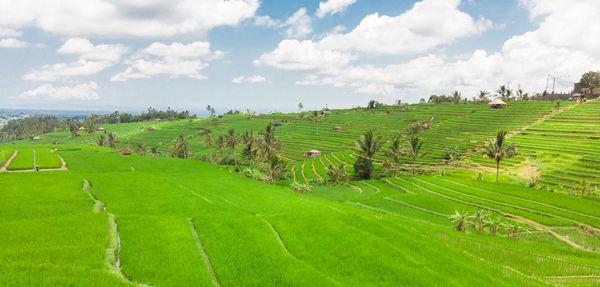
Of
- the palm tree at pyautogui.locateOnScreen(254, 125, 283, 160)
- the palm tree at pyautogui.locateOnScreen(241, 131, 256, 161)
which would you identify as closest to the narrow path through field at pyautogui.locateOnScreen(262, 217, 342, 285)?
the palm tree at pyautogui.locateOnScreen(254, 125, 283, 160)

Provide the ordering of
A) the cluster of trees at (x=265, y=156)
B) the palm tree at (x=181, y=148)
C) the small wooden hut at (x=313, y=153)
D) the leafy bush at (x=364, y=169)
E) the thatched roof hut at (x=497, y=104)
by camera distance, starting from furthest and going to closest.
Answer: the thatched roof hut at (x=497, y=104) → the small wooden hut at (x=313, y=153) → the palm tree at (x=181, y=148) → the leafy bush at (x=364, y=169) → the cluster of trees at (x=265, y=156)

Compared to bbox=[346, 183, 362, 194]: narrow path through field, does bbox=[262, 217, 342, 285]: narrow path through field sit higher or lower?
higher

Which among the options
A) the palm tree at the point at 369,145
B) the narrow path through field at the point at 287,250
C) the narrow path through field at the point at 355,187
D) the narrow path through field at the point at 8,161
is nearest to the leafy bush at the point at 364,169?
the palm tree at the point at 369,145

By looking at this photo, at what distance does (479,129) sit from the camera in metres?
91.8

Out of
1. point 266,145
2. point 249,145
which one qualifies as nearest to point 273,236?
point 266,145

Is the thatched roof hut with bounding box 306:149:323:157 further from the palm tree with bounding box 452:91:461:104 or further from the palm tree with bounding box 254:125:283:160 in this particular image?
the palm tree with bounding box 452:91:461:104

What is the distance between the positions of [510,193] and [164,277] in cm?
4025

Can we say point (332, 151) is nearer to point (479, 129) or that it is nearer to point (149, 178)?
point (479, 129)

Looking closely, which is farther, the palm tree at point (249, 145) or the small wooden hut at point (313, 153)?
the small wooden hut at point (313, 153)

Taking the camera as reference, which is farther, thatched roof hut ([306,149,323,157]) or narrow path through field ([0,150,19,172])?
thatched roof hut ([306,149,323,157])

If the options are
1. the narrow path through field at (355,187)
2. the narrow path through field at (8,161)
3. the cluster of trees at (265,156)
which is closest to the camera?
the narrow path through field at (8,161)

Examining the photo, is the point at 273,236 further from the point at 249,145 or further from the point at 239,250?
the point at 249,145

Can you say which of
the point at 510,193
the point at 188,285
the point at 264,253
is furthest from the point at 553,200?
the point at 188,285

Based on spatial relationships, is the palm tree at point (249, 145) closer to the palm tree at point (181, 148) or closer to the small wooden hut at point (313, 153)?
the small wooden hut at point (313, 153)
